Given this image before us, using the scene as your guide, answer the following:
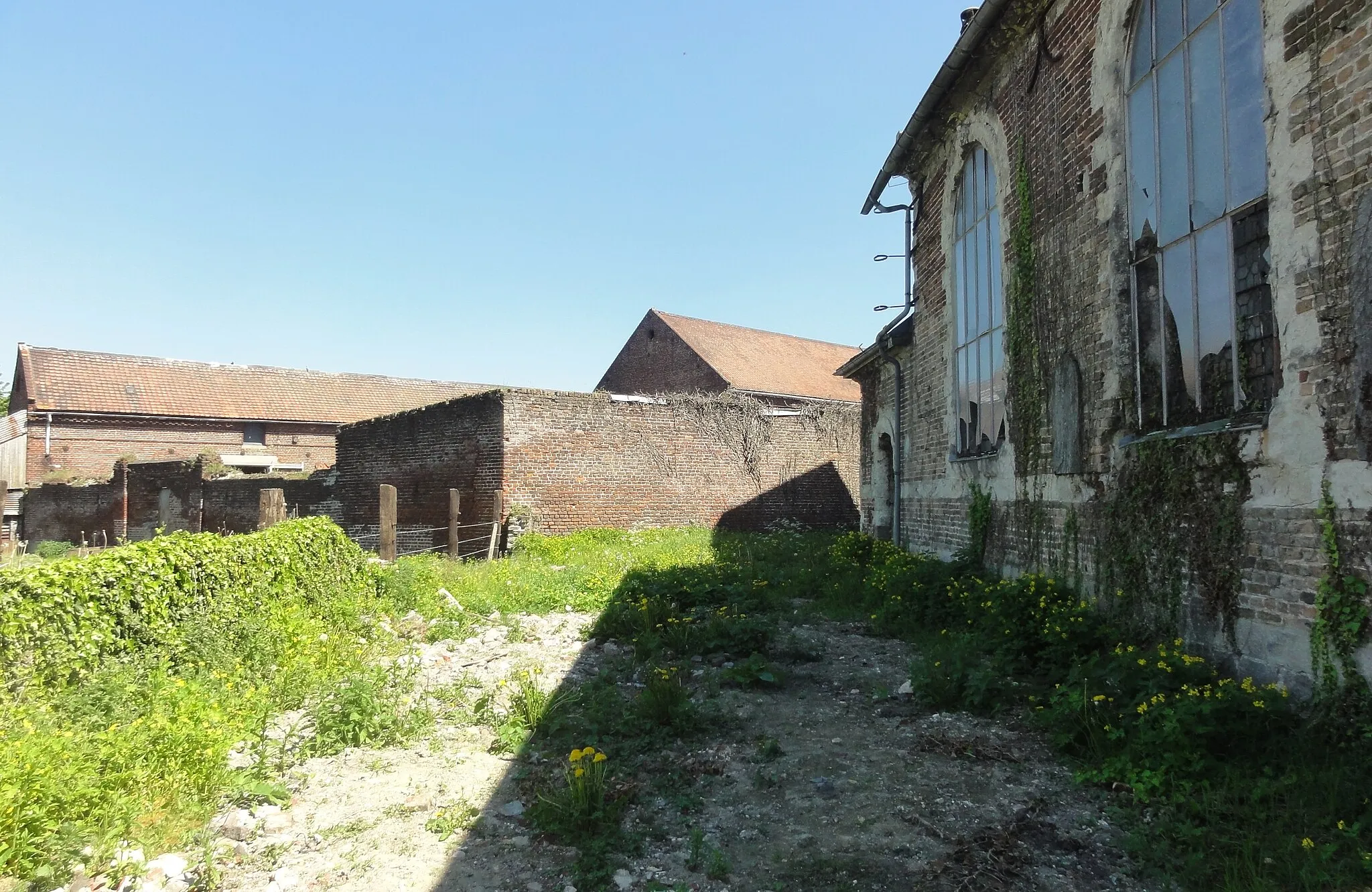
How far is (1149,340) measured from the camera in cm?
572

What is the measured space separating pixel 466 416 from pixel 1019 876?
579 inches

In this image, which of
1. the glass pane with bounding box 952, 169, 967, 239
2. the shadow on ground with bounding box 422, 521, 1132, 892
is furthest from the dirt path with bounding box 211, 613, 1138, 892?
the glass pane with bounding box 952, 169, 967, 239

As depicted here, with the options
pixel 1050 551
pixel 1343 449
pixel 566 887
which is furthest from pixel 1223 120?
pixel 566 887

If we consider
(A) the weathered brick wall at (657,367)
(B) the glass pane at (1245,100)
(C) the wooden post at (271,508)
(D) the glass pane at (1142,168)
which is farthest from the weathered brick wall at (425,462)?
(B) the glass pane at (1245,100)

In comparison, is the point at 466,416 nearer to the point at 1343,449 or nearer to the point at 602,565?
the point at 602,565

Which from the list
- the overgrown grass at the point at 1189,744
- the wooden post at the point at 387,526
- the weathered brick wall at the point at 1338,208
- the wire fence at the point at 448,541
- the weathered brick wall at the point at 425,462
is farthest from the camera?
the weathered brick wall at the point at 425,462

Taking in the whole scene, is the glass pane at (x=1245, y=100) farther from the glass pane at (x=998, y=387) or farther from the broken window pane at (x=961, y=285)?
the broken window pane at (x=961, y=285)

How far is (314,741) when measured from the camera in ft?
15.8

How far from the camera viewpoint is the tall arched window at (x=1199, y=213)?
460cm

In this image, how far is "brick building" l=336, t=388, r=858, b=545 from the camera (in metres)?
16.0

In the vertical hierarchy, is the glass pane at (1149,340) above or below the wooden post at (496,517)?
above

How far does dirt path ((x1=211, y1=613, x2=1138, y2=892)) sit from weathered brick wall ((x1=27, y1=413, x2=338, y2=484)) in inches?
1104

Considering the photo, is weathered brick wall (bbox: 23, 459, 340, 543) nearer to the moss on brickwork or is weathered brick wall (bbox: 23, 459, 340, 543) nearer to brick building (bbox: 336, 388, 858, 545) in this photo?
brick building (bbox: 336, 388, 858, 545)

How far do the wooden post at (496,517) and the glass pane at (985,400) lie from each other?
978 centimetres
